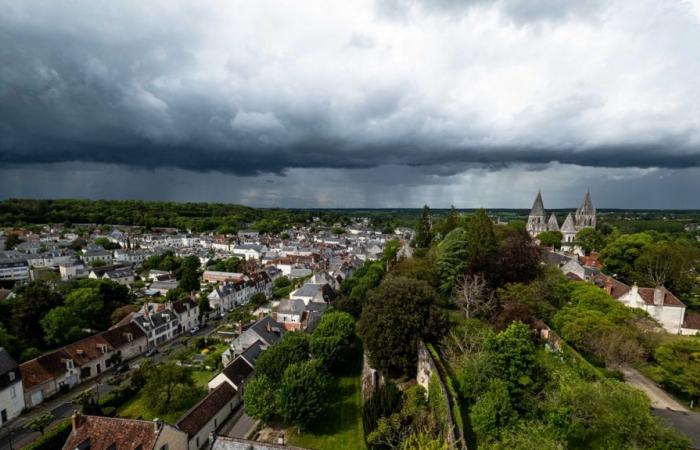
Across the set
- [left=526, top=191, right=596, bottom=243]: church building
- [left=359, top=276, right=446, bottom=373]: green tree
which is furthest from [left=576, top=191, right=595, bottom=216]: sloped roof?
[left=359, top=276, right=446, bottom=373]: green tree

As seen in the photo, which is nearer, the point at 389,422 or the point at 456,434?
the point at 456,434

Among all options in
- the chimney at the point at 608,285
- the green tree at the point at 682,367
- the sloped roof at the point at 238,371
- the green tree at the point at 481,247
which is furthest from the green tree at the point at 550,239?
the sloped roof at the point at 238,371

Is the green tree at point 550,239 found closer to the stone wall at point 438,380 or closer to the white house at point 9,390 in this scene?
the stone wall at point 438,380

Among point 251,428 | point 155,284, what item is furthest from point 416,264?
point 155,284

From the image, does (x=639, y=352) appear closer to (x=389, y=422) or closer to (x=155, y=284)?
(x=389, y=422)

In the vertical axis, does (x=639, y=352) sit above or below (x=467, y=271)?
below

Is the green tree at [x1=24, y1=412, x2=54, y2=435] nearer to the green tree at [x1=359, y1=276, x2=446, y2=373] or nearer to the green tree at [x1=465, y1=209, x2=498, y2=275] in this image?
the green tree at [x1=359, y1=276, x2=446, y2=373]
